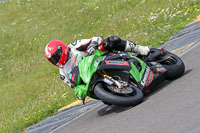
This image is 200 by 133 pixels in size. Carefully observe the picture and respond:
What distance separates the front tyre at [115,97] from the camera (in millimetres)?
5730

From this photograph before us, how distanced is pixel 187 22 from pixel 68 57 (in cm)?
660

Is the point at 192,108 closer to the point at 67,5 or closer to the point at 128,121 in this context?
the point at 128,121

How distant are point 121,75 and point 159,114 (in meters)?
1.35

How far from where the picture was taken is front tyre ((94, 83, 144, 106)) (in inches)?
226

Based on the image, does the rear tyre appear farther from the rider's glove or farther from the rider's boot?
the rider's glove

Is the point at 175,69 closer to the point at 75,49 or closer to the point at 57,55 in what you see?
the point at 75,49

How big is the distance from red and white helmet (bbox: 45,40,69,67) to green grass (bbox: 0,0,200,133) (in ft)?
10.4

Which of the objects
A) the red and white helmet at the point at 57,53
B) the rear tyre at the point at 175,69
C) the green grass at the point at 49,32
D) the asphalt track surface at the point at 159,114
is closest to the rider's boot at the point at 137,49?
the rear tyre at the point at 175,69

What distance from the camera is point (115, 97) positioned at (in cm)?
574

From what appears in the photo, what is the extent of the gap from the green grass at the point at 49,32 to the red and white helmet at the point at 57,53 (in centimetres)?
318

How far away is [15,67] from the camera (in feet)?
55.3

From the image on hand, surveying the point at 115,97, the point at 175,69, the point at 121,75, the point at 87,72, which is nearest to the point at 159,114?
the point at 115,97

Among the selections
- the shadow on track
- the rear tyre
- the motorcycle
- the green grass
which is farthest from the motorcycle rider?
the green grass

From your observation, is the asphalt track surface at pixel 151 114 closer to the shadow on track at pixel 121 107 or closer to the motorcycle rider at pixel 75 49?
the shadow on track at pixel 121 107
